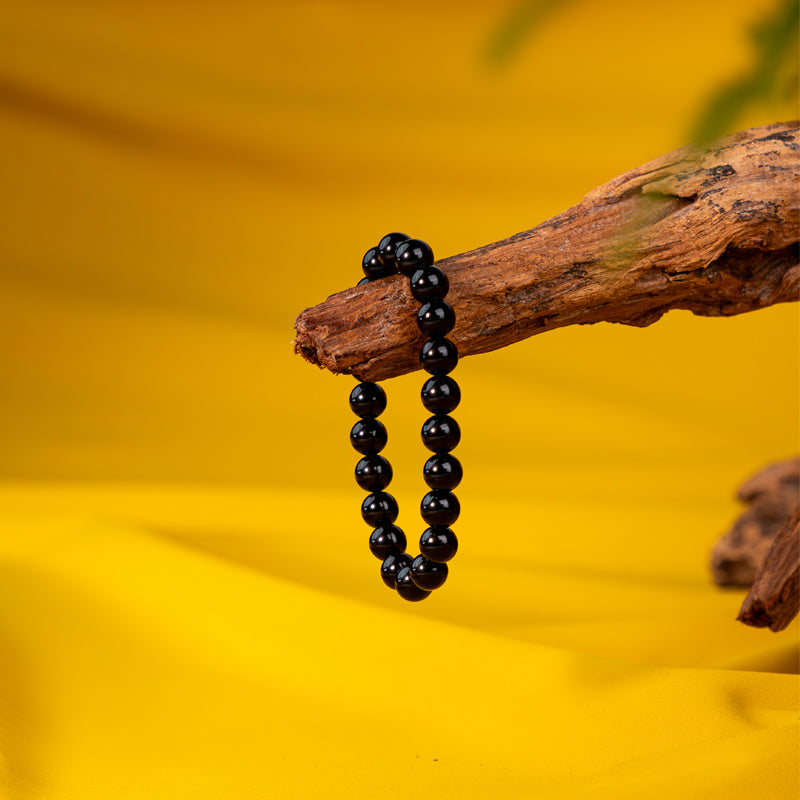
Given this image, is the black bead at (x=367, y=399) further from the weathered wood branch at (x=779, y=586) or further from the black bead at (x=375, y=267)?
the weathered wood branch at (x=779, y=586)

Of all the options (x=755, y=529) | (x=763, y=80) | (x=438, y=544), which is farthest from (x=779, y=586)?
(x=763, y=80)

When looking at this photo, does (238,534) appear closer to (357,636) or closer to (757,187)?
(357,636)

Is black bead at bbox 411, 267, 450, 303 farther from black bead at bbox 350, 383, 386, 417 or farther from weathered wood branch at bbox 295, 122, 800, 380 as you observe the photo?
black bead at bbox 350, 383, 386, 417

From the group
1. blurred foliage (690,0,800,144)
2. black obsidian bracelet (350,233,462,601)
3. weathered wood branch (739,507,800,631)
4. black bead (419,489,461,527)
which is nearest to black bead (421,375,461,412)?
black obsidian bracelet (350,233,462,601)

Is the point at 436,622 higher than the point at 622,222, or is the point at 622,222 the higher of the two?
the point at 622,222

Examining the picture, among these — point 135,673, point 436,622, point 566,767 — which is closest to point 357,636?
point 436,622

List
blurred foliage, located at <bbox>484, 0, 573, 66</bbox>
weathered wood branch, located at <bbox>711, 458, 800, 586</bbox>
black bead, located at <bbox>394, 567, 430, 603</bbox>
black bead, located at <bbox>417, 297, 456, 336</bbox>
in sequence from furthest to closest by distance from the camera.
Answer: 1. weathered wood branch, located at <bbox>711, 458, 800, 586</bbox>
2. black bead, located at <bbox>394, 567, 430, 603</bbox>
3. black bead, located at <bbox>417, 297, 456, 336</bbox>
4. blurred foliage, located at <bbox>484, 0, 573, 66</bbox>
